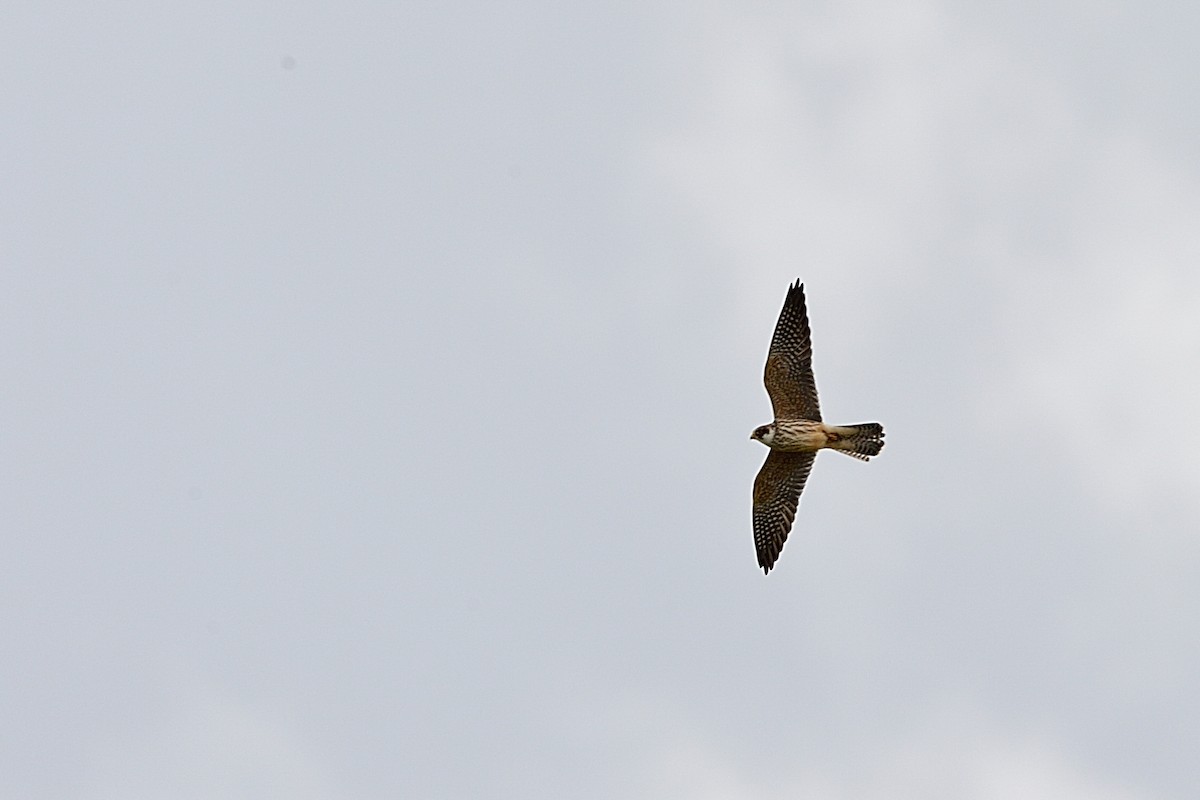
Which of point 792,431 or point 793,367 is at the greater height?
point 793,367

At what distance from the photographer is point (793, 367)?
3111 cm

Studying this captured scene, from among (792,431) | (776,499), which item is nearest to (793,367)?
(792,431)

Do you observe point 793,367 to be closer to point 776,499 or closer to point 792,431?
point 792,431

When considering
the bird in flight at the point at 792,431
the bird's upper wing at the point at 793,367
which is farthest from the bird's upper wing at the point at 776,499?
the bird's upper wing at the point at 793,367

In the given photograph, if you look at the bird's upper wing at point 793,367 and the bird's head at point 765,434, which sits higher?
the bird's upper wing at point 793,367

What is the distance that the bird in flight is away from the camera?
30781mm

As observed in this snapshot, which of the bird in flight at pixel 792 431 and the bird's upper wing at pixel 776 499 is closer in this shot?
the bird in flight at pixel 792 431

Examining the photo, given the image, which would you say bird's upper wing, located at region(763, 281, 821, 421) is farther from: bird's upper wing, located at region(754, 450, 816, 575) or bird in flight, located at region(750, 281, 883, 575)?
bird's upper wing, located at region(754, 450, 816, 575)

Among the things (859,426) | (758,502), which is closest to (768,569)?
(758,502)

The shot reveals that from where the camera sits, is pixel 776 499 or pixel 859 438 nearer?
pixel 859 438

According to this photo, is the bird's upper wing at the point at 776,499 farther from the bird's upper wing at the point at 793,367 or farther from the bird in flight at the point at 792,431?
the bird's upper wing at the point at 793,367

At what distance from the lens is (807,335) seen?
1228 inches

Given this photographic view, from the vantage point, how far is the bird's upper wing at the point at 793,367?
31.1 m

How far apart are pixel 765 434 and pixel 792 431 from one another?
47 centimetres
